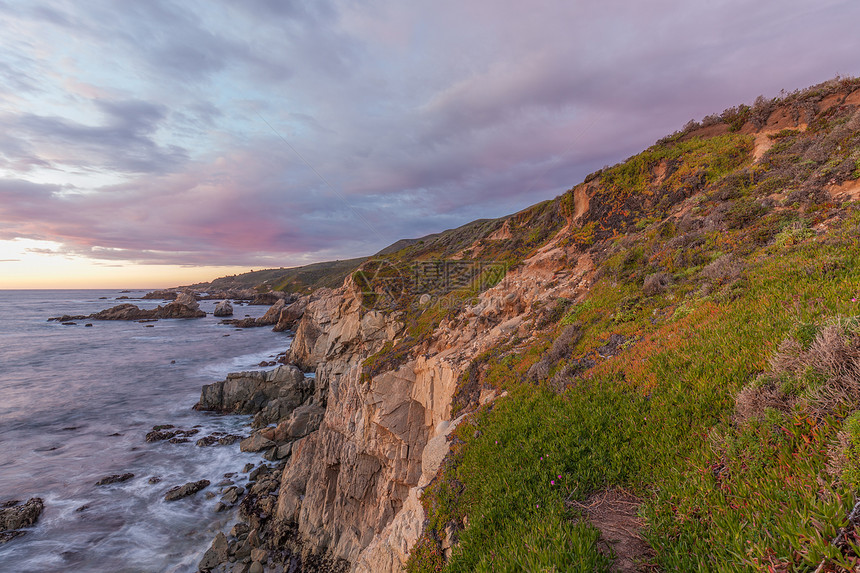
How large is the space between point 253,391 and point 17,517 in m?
17.8

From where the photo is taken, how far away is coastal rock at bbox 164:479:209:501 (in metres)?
21.5

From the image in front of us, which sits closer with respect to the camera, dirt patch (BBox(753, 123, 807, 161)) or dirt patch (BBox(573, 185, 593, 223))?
dirt patch (BBox(753, 123, 807, 161))

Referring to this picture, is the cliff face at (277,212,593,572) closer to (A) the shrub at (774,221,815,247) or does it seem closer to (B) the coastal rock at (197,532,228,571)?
(B) the coastal rock at (197,532,228,571)

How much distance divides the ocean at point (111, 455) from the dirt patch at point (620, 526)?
21.1 meters

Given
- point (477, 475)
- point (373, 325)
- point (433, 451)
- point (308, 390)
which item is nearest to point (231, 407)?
point (308, 390)

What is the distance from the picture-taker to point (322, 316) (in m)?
49.3

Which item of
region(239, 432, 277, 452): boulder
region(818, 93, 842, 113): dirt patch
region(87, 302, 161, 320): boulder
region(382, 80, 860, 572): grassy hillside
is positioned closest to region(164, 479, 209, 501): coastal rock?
region(239, 432, 277, 452): boulder

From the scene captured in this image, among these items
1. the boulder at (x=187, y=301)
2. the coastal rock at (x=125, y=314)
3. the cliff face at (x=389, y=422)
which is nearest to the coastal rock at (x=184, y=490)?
the cliff face at (x=389, y=422)

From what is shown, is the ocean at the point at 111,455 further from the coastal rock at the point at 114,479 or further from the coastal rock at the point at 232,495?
the coastal rock at the point at 232,495

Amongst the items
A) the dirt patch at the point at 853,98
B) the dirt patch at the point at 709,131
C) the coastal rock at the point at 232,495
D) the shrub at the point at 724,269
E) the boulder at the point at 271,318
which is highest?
A: the dirt patch at the point at 709,131

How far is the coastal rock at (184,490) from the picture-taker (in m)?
21.5

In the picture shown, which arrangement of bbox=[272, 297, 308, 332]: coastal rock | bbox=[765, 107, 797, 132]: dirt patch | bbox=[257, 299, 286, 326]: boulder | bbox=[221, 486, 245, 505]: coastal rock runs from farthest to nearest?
bbox=[257, 299, 286, 326]: boulder < bbox=[272, 297, 308, 332]: coastal rock < bbox=[221, 486, 245, 505]: coastal rock < bbox=[765, 107, 797, 132]: dirt patch

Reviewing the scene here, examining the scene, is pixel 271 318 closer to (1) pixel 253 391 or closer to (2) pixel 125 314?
(2) pixel 125 314

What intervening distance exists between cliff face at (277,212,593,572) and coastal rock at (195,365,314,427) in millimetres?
16429
